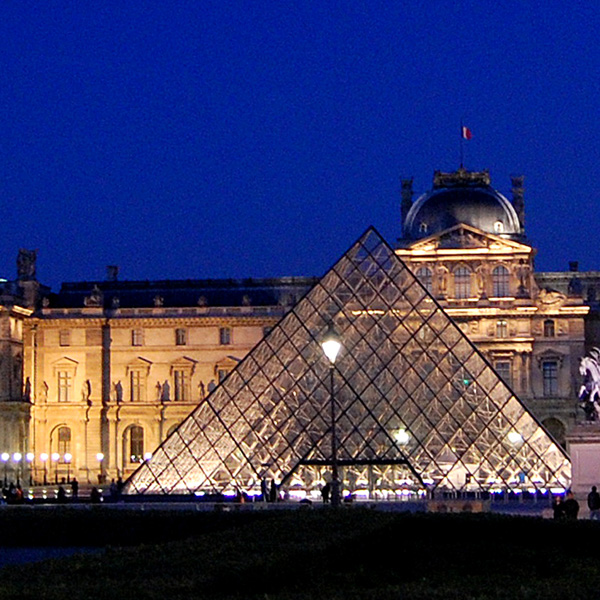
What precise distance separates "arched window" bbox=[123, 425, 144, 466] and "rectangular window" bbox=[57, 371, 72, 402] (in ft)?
10.2

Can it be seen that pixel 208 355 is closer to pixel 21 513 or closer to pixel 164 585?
pixel 21 513

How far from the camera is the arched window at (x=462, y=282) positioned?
69.4 metres

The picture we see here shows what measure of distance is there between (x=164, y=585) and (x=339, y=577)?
1.78 m

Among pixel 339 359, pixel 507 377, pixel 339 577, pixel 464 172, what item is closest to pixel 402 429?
pixel 339 359

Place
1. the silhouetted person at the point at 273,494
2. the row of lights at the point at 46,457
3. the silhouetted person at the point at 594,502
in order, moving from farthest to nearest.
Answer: the row of lights at the point at 46,457 < the silhouetted person at the point at 273,494 < the silhouetted person at the point at 594,502

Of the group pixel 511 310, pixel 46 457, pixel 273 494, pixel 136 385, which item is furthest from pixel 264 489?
pixel 136 385

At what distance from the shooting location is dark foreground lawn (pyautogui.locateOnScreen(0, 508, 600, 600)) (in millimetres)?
13648

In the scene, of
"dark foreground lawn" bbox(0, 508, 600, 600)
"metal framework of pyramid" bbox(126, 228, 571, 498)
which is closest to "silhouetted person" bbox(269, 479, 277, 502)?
"metal framework of pyramid" bbox(126, 228, 571, 498)

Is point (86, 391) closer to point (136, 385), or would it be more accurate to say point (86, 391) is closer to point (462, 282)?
point (136, 385)

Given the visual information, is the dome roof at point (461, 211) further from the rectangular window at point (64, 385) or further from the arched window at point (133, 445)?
the rectangular window at point (64, 385)

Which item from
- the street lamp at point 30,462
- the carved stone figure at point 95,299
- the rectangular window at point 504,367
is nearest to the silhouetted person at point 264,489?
the street lamp at point 30,462

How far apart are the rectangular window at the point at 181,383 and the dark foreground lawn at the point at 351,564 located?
174ft

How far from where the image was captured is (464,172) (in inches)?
2886

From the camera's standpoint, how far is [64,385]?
72.8m
